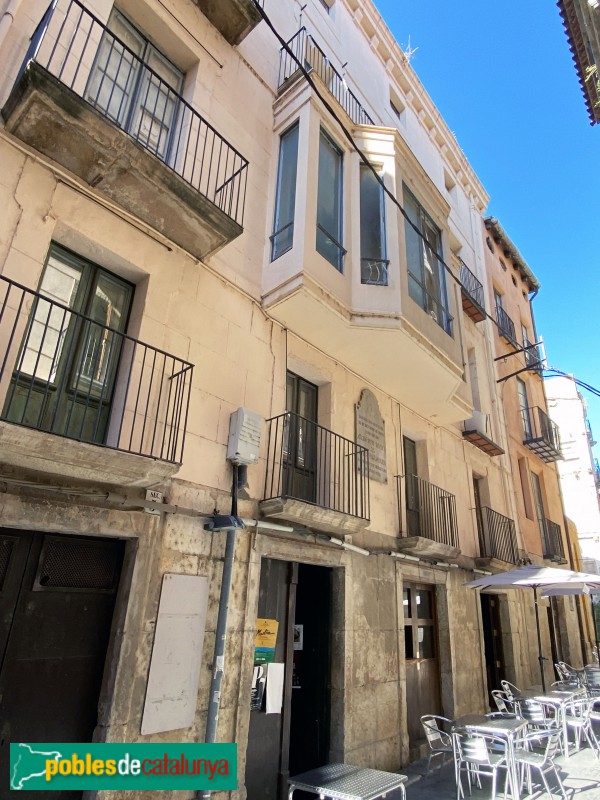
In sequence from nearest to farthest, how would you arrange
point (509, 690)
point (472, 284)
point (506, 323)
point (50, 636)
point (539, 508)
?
point (50, 636), point (509, 690), point (472, 284), point (539, 508), point (506, 323)

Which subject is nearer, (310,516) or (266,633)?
(266,633)

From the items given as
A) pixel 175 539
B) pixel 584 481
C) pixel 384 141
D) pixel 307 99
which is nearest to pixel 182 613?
pixel 175 539

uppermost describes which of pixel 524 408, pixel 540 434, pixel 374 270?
pixel 524 408

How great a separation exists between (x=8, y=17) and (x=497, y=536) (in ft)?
39.3

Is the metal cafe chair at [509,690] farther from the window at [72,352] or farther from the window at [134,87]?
the window at [134,87]

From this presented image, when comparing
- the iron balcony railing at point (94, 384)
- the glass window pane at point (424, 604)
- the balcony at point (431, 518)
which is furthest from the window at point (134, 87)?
the glass window pane at point (424, 604)

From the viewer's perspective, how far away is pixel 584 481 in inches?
1038

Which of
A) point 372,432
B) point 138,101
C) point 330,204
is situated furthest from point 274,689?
point 138,101

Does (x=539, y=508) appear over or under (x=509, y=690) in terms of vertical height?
over

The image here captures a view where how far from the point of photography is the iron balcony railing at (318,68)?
848cm

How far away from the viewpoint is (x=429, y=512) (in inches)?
354

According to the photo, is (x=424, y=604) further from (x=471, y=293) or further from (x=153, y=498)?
(x=471, y=293)

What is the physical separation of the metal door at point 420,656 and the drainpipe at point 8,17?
8816mm

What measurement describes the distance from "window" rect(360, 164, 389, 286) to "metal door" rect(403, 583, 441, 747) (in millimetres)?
5159
